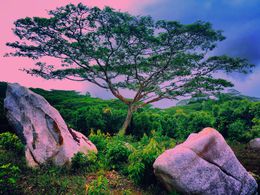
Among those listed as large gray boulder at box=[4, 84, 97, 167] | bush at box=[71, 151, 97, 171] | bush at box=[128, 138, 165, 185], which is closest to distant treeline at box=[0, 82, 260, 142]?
large gray boulder at box=[4, 84, 97, 167]

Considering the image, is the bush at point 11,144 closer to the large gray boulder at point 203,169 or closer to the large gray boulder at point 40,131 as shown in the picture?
the large gray boulder at point 40,131

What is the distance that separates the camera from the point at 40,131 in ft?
27.6

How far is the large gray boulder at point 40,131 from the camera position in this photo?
8.20m

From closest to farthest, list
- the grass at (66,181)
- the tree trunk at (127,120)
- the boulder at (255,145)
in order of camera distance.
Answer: the grass at (66,181) → the boulder at (255,145) → the tree trunk at (127,120)

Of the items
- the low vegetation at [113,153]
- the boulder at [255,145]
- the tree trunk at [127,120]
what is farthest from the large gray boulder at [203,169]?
the tree trunk at [127,120]

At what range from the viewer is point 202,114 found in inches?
645

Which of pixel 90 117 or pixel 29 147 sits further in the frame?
pixel 90 117

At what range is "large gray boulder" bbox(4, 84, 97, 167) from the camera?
820 centimetres

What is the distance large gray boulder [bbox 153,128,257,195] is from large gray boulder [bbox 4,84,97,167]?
278 centimetres

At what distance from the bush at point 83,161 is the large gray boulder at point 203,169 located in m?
2.14

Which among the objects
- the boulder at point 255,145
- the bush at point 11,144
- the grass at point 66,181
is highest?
the boulder at point 255,145

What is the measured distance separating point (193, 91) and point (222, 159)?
1318 cm

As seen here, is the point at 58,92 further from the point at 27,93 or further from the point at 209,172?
the point at 209,172

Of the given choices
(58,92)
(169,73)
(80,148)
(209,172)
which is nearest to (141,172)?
(209,172)
